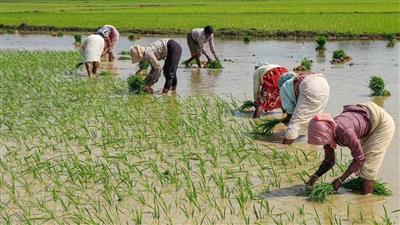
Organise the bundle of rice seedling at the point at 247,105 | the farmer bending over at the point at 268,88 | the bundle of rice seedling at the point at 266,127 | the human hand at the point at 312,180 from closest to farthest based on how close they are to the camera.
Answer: the human hand at the point at 312,180, the bundle of rice seedling at the point at 266,127, the farmer bending over at the point at 268,88, the bundle of rice seedling at the point at 247,105

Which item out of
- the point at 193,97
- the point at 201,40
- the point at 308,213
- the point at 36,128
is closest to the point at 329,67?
the point at 201,40

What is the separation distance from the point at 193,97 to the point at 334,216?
245 inches

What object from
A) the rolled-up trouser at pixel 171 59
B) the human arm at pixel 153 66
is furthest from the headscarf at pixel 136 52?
the rolled-up trouser at pixel 171 59

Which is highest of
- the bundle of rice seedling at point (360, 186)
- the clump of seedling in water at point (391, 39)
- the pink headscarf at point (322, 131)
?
the pink headscarf at point (322, 131)

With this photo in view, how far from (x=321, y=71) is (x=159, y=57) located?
5116 mm

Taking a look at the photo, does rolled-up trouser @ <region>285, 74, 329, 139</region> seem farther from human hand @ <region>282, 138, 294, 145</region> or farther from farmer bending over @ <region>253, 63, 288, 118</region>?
farmer bending over @ <region>253, 63, 288, 118</region>

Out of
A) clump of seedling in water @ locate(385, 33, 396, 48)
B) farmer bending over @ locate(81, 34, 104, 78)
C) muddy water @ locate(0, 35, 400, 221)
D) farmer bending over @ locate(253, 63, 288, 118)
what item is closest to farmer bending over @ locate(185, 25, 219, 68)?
muddy water @ locate(0, 35, 400, 221)

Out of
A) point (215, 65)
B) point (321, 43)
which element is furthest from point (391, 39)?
point (215, 65)

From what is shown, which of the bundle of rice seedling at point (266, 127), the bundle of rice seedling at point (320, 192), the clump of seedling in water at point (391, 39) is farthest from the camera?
the clump of seedling in water at point (391, 39)

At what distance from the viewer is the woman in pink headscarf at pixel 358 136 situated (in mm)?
5035

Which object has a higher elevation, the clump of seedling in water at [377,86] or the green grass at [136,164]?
the green grass at [136,164]

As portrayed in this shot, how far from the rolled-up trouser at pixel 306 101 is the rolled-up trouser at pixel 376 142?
1848 millimetres

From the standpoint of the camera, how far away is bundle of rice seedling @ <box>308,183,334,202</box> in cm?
513

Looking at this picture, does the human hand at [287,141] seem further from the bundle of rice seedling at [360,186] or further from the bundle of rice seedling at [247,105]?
the bundle of rice seedling at [247,105]
